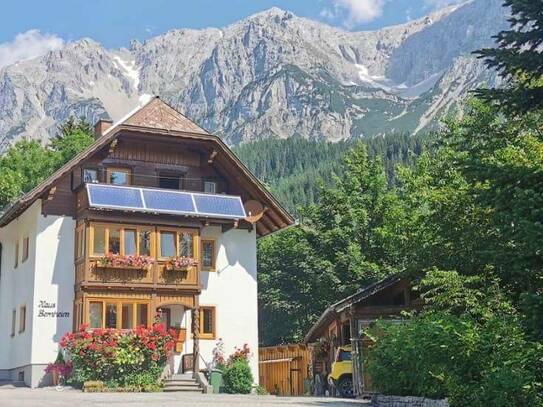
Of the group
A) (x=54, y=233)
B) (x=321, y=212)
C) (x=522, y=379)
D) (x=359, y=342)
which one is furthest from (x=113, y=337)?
(x=321, y=212)

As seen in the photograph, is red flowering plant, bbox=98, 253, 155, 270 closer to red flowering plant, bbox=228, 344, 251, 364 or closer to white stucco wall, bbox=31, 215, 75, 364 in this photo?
white stucco wall, bbox=31, 215, 75, 364

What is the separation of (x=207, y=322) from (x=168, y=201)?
17.4 ft

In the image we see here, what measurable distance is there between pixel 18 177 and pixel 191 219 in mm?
17191

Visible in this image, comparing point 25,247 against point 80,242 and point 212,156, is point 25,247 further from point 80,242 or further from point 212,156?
point 212,156

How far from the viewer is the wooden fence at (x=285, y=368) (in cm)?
3701

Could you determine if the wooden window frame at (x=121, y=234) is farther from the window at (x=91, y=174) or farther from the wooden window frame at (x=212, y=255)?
the wooden window frame at (x=212, y=255)

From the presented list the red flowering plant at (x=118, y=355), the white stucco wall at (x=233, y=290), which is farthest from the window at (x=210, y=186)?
the red flowering plant at (x=118, y=355)

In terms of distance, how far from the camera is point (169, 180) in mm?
34281

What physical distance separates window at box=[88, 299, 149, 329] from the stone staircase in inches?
100

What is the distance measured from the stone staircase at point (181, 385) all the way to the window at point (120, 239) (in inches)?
194

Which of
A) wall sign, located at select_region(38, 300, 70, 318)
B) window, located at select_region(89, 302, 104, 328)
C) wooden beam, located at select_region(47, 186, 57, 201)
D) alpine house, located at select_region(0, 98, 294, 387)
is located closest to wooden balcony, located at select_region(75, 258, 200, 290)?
alpine house, located at select_region(0, 98, 294, 387)

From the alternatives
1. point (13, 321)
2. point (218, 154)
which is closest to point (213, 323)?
point (218, 154)

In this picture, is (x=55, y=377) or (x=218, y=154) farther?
(x=218, y=154)

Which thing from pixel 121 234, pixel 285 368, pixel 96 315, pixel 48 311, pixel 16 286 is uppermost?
pixel 121 234
